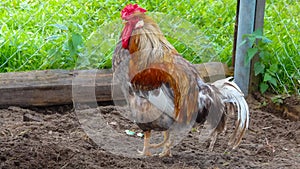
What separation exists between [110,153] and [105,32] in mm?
1118

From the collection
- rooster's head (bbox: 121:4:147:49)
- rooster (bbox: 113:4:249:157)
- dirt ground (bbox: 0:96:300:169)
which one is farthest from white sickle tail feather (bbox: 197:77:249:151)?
rooster's head (bbox: 121:4:147:49)

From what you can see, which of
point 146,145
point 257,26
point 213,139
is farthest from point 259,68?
point 146,145

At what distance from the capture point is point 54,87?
14.3 ft

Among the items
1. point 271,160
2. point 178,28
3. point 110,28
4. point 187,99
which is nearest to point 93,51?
point 110,28

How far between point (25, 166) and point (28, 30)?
2078 millimetres

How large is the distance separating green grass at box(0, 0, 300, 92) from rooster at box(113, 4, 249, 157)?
0.54 m

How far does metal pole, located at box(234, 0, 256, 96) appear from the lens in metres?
4.49

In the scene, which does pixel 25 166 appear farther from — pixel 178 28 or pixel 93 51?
pixel 178 28

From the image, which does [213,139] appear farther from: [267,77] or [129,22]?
[267,77]

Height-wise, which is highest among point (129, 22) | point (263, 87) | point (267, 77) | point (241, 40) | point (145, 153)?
point (129, 22)

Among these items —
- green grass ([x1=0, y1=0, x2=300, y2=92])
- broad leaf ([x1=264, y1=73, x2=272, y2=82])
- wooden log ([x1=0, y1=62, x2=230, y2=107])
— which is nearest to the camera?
wooden log ([x1=0, y1=62, x2=230, y2=107])

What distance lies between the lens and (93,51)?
442 centimetres

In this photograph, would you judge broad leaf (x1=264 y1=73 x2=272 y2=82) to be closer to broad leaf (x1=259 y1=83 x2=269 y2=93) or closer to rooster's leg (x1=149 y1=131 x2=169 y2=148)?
broad leaf (x1=259 y1=83 x2=269 y2=93)

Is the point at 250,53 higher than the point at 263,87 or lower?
higher
